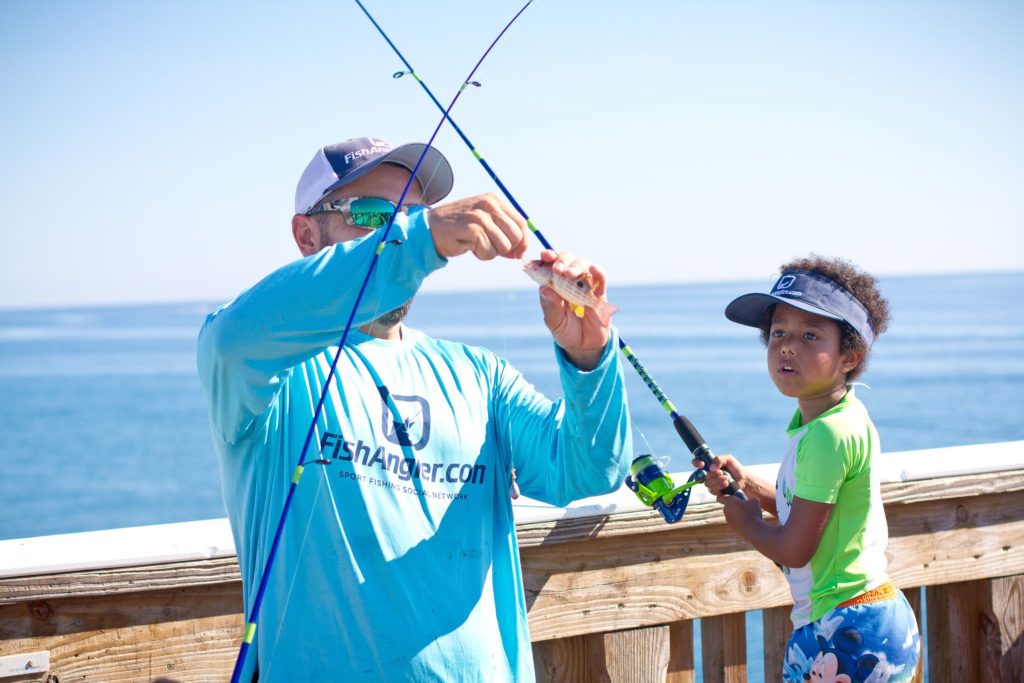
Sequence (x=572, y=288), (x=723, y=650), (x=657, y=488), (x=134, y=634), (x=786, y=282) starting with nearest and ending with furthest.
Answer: (x=572, y=288) < (x=134, y=634) < (x=657, y=488) < (x=723, y=650) < (x=786, y=282)

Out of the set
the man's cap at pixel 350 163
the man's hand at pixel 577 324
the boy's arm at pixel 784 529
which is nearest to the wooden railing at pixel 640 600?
the boy's arm at pixel 784 529

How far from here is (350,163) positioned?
6.97ft

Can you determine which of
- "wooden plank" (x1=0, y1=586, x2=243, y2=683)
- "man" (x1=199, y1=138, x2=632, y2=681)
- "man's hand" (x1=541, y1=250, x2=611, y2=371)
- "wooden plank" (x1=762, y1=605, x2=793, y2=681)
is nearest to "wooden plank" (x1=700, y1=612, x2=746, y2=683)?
"wooden plank" (x1=762, y1=605, x2=793, y2=681)

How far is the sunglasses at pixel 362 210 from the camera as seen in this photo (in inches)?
82.9

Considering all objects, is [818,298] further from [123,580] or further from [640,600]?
[123,580]

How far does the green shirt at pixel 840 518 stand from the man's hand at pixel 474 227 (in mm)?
1108

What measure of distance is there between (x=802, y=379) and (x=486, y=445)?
0.96m

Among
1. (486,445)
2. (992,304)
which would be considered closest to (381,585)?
(486,445)

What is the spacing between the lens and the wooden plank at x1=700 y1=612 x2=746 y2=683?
246 centimetres

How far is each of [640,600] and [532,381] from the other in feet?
76.0

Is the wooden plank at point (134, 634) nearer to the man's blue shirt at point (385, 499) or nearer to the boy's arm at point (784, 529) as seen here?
the man's blue shirt at point (385, 499)

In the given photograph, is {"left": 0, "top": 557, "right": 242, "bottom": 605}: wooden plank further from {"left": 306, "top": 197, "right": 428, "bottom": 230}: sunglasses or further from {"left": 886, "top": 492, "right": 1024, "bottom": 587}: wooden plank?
{"left": 886, "top": 492, "right": 1024, "bottom": 587}: wooden plank

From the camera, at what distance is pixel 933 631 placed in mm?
2754

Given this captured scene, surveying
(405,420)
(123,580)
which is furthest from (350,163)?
(123,580)
